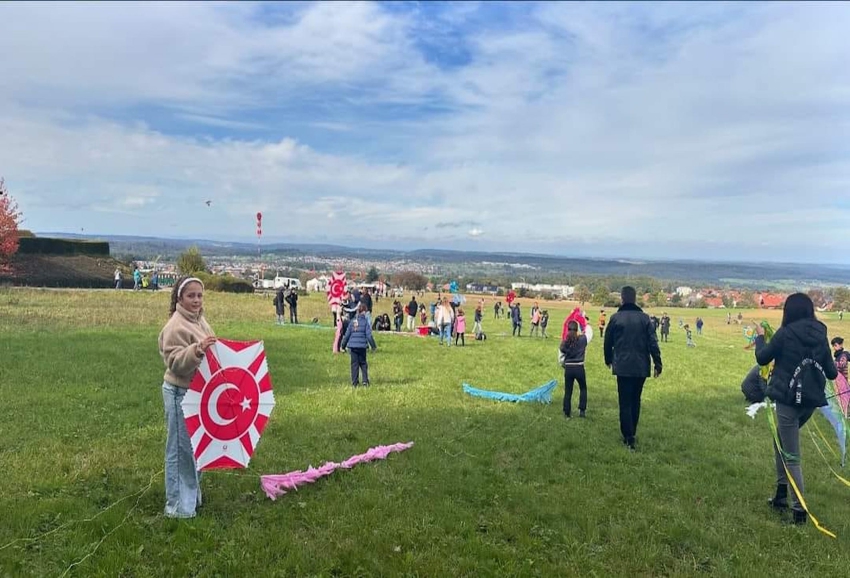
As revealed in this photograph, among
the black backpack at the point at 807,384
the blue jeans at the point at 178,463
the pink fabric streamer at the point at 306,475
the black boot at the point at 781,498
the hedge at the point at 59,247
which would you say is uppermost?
the hedge at the point at 59,247

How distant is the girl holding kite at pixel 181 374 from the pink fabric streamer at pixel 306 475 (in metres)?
0.88

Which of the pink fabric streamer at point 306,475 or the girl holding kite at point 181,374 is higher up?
the girl holding kite at point 181,374

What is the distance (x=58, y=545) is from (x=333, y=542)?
254cm

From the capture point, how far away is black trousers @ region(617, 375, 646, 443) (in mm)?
9656

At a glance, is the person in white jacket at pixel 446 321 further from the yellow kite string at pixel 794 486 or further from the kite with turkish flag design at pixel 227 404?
the kite with turkish flag design at pixel 227 404

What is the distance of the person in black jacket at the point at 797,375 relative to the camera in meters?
6.66

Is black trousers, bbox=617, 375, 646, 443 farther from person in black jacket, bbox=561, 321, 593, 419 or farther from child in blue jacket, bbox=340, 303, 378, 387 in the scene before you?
child in blue jacket, bbox=340, 303, 378, 387

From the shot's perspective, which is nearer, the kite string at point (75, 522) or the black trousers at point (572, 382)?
the kite string at point (75, 522)

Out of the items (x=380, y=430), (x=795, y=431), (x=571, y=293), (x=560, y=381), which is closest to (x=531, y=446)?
(x=380, y=430)

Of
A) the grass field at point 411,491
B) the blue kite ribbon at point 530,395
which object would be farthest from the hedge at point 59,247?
the blue kite ribbon at point 530,395

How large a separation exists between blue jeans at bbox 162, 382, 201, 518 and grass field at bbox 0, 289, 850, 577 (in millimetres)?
186

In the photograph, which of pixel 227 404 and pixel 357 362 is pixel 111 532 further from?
pixel 357 362

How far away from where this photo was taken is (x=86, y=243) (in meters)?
61.8

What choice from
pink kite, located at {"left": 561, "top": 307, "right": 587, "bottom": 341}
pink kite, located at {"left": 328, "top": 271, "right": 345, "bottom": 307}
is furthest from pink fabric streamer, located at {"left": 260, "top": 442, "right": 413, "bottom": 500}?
pink kite, located at {"left": 328, "top": 271, "right": 345, "bottom": 307}
